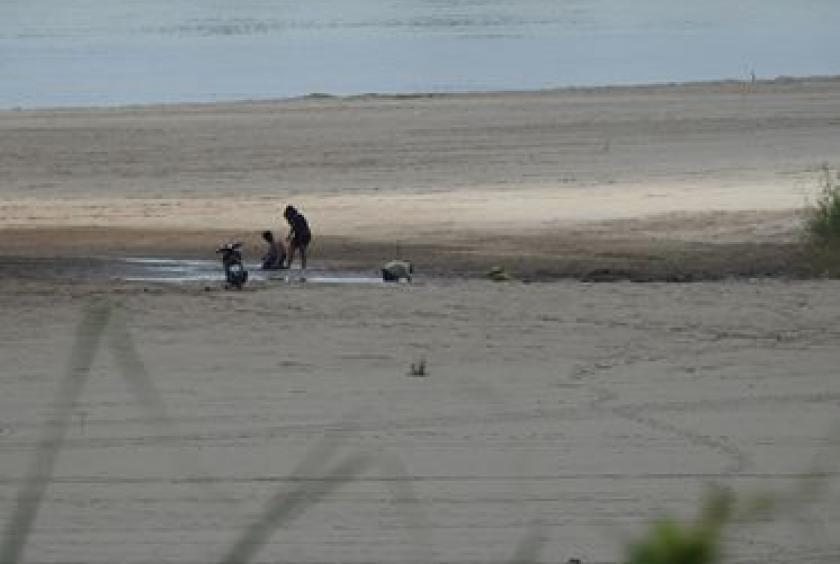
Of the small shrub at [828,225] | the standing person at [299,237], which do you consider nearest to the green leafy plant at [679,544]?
the small shrub at [828,225]

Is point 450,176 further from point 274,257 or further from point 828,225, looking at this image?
point 828,225

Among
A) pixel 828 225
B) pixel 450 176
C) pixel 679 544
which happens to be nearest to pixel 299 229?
pixel 828 225

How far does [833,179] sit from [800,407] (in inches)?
607

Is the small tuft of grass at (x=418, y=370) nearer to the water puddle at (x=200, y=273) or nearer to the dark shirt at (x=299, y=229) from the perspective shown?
the water puddle at (x=200, y=273)

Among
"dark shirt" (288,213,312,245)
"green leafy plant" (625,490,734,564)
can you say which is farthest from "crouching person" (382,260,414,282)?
"green leafy plant" (625,490,734,564)

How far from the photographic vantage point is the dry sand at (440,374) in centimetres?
707

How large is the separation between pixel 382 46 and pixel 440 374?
58.2m

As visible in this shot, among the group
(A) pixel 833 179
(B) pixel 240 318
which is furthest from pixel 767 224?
(B) pixel 240 318

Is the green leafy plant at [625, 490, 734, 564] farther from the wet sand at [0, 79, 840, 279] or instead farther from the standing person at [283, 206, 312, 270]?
the standing person at [283, 206, 312, 270]

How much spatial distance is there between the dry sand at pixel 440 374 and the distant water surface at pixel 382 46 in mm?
22655

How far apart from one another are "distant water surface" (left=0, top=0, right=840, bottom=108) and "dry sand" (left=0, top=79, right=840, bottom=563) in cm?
2265

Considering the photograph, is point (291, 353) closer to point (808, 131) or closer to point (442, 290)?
point (442, 290)

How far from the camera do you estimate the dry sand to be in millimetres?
7066

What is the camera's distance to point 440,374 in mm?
10234
